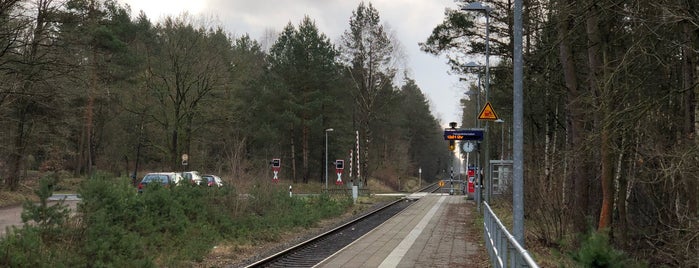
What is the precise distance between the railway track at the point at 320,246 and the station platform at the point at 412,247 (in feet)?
1.19

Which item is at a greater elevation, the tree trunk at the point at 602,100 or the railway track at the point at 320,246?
the tree trunk at the point at 602,100

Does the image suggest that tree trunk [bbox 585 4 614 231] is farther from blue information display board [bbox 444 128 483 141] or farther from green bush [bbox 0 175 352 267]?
blue information display board [bbox 444 128 483 141]

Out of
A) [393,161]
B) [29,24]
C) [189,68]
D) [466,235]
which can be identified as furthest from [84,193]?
[393,161]

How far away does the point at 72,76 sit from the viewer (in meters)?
18.2

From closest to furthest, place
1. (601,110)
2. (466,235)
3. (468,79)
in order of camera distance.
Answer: (601,110), (466,235), (468,79)

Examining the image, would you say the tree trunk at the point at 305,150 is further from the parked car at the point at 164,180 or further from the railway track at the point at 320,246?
the railway track at the point at 320,246

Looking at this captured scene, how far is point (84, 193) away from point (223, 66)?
3191cm

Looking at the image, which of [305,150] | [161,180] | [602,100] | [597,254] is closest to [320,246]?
[161,180]

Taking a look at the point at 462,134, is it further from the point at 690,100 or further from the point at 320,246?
the point at 690,100

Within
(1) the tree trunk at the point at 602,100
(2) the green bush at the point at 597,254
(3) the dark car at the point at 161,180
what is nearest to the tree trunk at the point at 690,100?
(1) the tree trunk at the point at 602,100

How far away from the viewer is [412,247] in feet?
48.0

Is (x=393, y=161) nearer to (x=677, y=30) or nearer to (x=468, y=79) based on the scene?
(x=468, y=79)

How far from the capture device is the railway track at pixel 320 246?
12.4m

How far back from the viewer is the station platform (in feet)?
39.6
